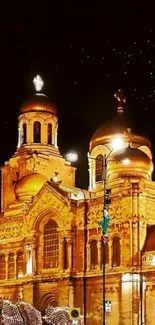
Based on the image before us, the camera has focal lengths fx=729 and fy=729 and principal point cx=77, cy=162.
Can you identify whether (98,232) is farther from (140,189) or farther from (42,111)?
(42,111)

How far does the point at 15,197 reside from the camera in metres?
69.4

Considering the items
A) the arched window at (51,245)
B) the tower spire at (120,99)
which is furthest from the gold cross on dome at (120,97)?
the arched window at (51,245)

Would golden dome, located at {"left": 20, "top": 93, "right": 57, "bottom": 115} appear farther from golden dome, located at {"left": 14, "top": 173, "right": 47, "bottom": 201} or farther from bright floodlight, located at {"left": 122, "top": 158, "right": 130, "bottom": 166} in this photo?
bright floodlight, located at {"left": 122, "top": 158, "right": 130, "bottom": 166}

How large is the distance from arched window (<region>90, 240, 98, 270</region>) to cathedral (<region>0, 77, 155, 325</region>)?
3.3 inches

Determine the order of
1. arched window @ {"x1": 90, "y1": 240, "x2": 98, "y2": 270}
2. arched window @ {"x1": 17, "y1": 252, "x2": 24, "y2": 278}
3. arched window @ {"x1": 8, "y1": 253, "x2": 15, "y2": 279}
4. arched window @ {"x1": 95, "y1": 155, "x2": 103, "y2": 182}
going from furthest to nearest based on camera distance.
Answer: arched window @ {"x1": 95, "y1": 155, "x2": 103, "y2": 182} → arched window @ {"x1": 8, "y1": 253, "x2": 15, "y2": 279} → arched window @ {"x1": 17, "y1": 252, "x2": 24, "y2": 278} → arched window @ {"x1": 90, "y1": 240, "x2": 98, "y2": 270}

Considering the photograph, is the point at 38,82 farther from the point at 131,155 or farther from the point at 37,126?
the point at 131,155

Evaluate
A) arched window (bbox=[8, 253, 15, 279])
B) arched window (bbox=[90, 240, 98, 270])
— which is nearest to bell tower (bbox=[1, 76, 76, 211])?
arched window (bbox=[8, 253, 15, 279])

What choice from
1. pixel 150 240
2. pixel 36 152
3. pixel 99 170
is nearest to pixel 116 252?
pixel 150 240

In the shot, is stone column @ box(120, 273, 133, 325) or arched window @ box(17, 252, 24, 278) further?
arched window @ box(17, 252, 24, 278)

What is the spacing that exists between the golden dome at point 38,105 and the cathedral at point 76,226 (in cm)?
10

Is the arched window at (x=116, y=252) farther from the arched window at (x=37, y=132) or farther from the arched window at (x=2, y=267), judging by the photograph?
the arched window at (x=37, y=132)

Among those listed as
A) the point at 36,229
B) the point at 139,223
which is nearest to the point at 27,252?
the point at 36,229

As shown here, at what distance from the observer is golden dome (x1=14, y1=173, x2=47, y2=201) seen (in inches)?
2569

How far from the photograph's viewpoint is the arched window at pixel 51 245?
192ft
